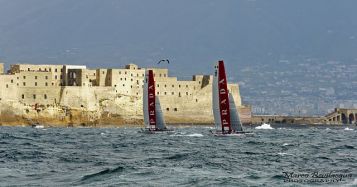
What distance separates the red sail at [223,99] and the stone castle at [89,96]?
57.7 meters

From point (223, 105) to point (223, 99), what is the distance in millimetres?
459

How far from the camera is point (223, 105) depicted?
239 feet

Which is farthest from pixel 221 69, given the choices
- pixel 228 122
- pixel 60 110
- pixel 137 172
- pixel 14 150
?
pixel 60 110

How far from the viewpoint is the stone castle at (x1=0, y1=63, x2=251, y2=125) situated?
128125mm

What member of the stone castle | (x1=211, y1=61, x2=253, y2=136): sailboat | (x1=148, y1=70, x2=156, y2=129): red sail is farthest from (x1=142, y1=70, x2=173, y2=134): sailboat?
the stone castle

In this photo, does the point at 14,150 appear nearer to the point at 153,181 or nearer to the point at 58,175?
the point at 58,175

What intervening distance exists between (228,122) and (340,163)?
1205 inches

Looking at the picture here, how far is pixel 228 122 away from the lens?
7369cm

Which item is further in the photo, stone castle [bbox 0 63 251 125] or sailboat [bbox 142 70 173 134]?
stone castle [bbox 0 63 251 125]

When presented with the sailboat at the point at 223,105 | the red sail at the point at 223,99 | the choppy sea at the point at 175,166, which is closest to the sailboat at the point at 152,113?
the sailboat at the point at 223,105

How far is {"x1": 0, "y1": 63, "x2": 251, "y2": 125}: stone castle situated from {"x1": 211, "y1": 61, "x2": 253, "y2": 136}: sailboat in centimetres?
5755

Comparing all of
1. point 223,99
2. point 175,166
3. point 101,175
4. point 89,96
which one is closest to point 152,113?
point 223,99

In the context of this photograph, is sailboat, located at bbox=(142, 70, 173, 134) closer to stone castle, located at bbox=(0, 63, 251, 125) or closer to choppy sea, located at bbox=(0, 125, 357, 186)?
choppy sea, located at bbox=(0, 125, 357, 186)

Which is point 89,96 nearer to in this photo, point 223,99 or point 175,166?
point 223,99
